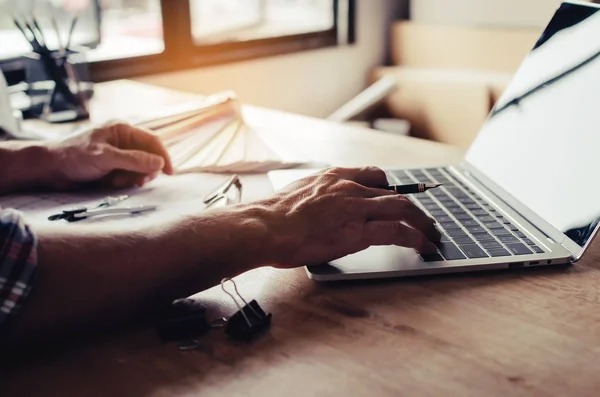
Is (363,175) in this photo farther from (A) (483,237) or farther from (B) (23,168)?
(B) (23,168)

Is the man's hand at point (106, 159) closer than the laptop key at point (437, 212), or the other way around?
the laptop key at point (437, 212)

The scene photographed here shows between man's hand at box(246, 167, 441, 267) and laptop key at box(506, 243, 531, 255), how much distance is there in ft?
0.29

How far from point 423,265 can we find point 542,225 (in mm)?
196

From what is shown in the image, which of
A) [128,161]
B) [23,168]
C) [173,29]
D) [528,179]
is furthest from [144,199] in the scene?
[173,29]

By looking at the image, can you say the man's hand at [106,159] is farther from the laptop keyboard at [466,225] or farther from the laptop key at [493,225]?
the laptop key at [493,225]

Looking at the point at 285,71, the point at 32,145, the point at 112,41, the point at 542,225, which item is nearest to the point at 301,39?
the point at 285,71

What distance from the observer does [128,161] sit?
105 centimetres

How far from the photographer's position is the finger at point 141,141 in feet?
3.62

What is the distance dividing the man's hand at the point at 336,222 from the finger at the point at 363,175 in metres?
0.04

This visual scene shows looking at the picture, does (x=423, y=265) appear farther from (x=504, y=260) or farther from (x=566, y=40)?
(x=566, y=40)

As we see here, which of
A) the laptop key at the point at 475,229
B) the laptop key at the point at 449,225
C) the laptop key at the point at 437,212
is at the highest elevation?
the laptop key at the point at 437,212

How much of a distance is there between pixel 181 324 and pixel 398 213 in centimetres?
29

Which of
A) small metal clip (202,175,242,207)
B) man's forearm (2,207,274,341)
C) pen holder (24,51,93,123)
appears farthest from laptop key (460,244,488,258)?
pen holder (24,51,93,123)

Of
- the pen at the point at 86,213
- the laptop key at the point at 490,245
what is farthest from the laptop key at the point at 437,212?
the pen at the point at 86,213
